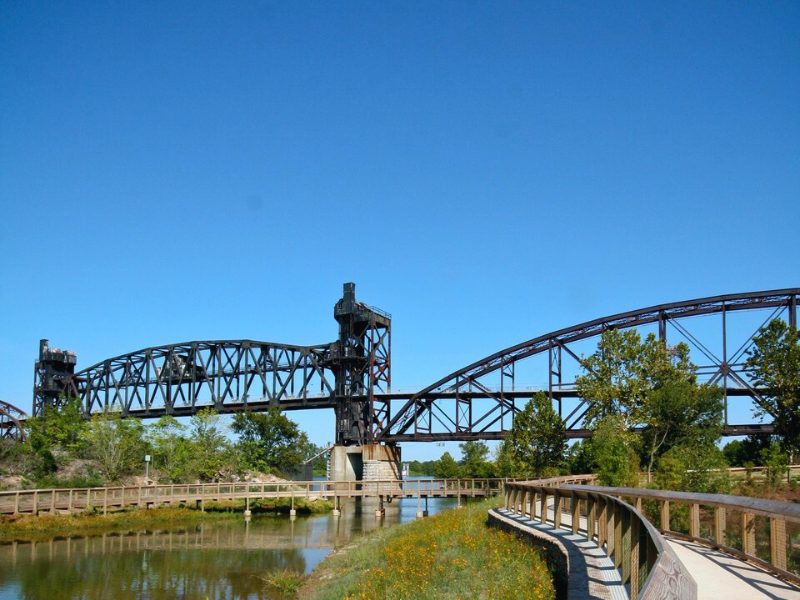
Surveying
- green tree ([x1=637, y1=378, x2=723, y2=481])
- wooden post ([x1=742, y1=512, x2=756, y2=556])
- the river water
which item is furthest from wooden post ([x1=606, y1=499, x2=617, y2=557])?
green tree ([x1=637, y1=378, x2=723, y2=481])

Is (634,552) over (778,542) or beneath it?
beneath

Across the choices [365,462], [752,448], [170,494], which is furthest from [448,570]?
[365,462]

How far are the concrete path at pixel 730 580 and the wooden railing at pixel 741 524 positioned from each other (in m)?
0.17

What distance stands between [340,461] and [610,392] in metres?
44.1

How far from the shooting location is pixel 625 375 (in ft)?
195

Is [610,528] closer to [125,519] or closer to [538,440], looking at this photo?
[125,519]

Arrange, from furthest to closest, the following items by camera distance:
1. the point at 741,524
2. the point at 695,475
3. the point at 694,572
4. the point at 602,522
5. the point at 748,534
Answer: the point at 695,475 < the point at 602,522 < the point at 741,524 < the point at 748,534 < the point at 694,572

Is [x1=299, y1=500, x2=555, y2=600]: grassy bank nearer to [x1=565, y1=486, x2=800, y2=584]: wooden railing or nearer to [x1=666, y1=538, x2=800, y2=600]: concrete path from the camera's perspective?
[x1=565, y1=486, x2=800, y2=584]: wooden railing

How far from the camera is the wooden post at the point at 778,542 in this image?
9.69 metres

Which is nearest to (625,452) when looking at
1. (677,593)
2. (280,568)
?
(280,568)

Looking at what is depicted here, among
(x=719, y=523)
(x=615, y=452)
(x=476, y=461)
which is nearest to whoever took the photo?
(x=719, y=523)

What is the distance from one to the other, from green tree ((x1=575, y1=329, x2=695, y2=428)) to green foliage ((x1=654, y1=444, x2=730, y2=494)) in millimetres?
19681

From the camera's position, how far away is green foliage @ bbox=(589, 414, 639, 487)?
1623 inches

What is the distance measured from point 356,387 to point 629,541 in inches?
3481
